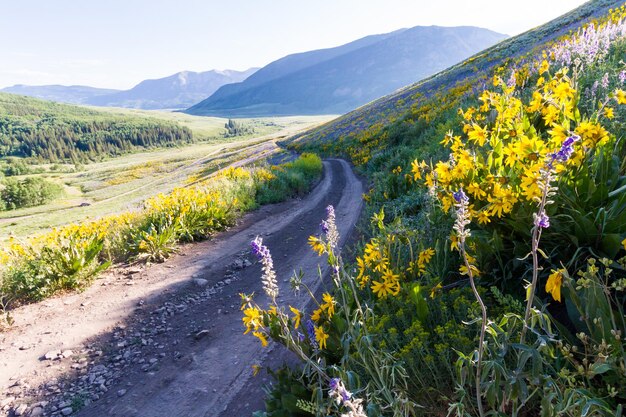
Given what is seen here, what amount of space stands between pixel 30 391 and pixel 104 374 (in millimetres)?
755

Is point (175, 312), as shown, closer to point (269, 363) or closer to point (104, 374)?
point (104, 374)

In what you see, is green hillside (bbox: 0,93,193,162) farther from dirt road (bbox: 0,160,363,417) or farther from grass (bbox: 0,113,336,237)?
dirt road (bbox: 0,160,363,417)

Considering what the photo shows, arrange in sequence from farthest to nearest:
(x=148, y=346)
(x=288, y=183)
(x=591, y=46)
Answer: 1. (x=288, y=183)
2. (x=591, y=46)
3. (x=148, y=346)

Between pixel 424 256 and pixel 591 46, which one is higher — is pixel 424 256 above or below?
below

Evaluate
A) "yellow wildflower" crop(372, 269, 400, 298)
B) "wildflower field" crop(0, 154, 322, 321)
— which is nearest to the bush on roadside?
"wildflower field" crop(0, 154, 322, 321)

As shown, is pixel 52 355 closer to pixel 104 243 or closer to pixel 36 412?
pixel 36 412

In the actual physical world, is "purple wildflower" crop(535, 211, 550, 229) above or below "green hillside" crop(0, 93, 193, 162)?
below

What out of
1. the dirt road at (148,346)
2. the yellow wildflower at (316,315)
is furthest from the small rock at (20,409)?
the yellow wildflower at (316,315)

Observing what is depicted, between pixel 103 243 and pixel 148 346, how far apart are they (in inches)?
164

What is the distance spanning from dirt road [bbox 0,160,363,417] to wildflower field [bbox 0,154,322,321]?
1.24 feet

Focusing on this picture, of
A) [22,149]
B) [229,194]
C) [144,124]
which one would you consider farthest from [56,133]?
[229,194]

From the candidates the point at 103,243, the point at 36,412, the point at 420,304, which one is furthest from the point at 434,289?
the point at 103,243

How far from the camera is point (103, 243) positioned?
8.05 m

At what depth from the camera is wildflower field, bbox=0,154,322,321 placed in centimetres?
637
